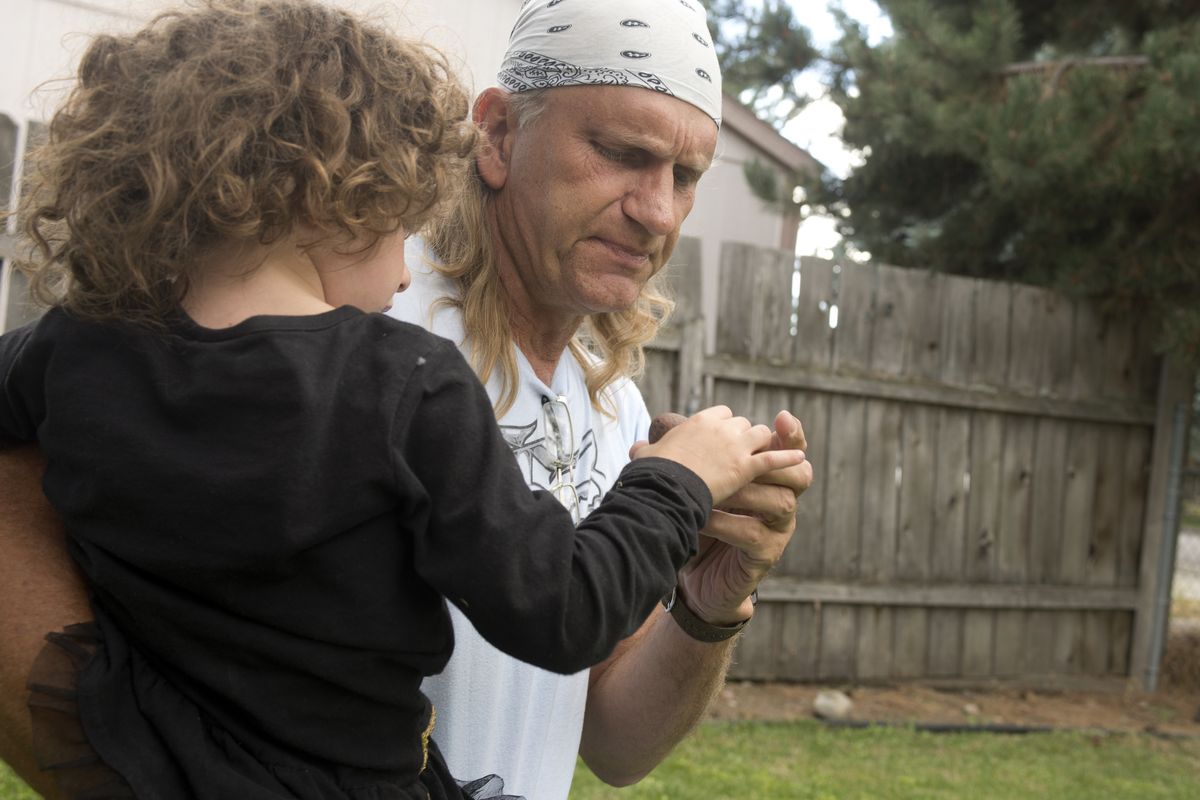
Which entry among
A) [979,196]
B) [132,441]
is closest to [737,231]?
[979,196]

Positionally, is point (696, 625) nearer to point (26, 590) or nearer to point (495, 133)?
point (495, 133)

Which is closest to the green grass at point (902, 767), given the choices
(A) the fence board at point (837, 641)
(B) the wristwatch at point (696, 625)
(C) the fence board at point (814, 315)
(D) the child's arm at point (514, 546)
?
(A) the fence board at point (837, 641)

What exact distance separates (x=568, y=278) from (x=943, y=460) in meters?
5.86

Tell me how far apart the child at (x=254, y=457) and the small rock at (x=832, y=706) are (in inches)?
222

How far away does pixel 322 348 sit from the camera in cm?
136

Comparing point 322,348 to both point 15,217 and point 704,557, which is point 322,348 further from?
point 704,557

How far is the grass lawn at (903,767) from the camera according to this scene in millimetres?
5570

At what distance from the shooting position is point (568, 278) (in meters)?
2.13

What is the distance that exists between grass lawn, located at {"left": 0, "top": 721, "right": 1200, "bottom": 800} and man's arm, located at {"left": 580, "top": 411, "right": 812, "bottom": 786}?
120 inches

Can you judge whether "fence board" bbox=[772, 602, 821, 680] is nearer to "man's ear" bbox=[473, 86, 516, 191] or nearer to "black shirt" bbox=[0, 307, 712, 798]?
"man's ear" bbox=[473, 86, 516, 191]

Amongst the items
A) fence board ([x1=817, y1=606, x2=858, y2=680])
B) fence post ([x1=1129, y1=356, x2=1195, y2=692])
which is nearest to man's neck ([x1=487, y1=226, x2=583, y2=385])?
fence board ([x1=817, y1=606, x2=858, y2=680])

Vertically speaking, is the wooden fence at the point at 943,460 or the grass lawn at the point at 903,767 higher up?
the wooden fence at the point at 943,460

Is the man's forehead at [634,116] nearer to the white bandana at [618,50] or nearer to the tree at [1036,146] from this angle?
the white bandana at [618,50]

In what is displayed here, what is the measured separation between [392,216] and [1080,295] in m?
7.04
